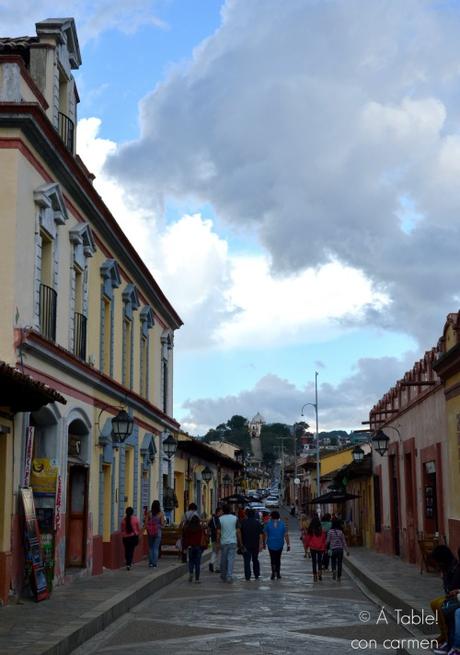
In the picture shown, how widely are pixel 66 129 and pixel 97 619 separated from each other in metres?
9.45

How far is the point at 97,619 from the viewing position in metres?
12.2

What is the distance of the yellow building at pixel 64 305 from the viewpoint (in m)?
14.2

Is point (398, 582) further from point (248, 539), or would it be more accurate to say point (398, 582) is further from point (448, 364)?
point (448, 364)

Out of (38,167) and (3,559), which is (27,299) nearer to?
(38,167)

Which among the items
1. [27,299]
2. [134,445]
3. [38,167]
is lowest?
[134,445]

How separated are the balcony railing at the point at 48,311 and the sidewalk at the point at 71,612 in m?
4.35

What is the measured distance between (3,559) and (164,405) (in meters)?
19.0

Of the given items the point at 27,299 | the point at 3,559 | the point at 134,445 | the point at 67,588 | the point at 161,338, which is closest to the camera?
the point at 3,559

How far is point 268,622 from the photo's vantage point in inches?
499

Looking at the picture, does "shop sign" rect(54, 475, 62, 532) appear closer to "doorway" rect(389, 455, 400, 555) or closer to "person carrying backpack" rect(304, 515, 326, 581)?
"person carrying backpack" rect(304, 515, 326, 581)

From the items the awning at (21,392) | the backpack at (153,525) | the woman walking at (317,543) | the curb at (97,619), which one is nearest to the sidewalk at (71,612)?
the curb at (97,619)

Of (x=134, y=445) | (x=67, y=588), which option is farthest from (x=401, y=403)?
(x=67, y=588)

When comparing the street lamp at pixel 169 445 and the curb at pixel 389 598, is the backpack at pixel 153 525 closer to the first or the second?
the curb at pixel 389 598

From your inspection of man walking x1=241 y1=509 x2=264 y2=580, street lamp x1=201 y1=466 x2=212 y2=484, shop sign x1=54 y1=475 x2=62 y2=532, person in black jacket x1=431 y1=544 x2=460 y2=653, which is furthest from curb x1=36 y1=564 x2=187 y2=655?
street lamp x1=201 y1=466 x2=212 y2=484
